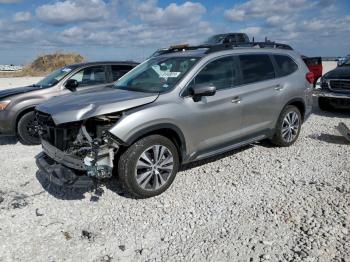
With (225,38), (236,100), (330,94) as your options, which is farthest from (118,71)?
(225,38)

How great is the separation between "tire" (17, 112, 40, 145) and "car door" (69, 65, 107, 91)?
1.18 metres

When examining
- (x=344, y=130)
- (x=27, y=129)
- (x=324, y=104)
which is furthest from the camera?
(x=324, y=104)

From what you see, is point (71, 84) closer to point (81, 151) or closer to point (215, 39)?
point (81, 151)

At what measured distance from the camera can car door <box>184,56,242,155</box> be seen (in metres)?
5.13

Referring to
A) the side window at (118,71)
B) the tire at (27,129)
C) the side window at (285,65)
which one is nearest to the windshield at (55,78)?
the tire at (27,129)

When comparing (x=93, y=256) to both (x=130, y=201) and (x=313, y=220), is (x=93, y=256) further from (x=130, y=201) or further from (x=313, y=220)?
(x=313, y=220)

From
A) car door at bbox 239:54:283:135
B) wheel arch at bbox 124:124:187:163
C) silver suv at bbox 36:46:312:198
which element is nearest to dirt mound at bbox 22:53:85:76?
car door at bbox 239:54:283:135

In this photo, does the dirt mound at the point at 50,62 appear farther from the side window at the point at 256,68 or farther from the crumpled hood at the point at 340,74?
the side window at the point at 256,68

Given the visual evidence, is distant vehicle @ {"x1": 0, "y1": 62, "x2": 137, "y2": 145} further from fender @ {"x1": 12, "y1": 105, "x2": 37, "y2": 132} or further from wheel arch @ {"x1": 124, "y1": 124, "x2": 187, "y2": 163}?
wheel arch @ {"x1": 124, "y1": 124, "x2": 187, "y2": 163}

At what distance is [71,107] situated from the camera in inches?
182

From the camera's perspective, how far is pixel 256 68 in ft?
20.3

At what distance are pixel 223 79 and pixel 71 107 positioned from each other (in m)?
2.25

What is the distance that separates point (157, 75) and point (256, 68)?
5.64ft

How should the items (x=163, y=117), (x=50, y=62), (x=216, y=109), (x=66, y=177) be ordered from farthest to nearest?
(x=50, y=62)
(x=216, y=109)
(x=163, y=117)
(x=66, y=177)
